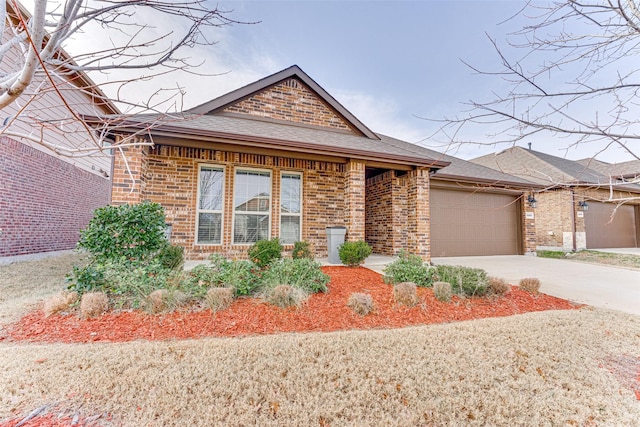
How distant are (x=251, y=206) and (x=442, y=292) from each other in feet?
16.9

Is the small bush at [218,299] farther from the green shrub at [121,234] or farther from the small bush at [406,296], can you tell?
the small bush at [406,296]

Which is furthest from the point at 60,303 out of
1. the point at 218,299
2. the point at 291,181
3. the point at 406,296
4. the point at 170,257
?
the point at 291,181

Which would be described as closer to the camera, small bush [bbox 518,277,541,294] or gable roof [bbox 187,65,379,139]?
small bush [bbox 518,277,541,294]

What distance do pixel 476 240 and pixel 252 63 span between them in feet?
30.7

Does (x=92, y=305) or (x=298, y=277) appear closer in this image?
(x=92, y=305)

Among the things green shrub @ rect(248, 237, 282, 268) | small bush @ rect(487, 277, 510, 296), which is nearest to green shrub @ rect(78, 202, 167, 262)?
green shrub @ rect(248, 237, 282, 268)

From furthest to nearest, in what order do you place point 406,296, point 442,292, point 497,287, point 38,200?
point 38,200 → point 497,287 → point 442,292 → point 406,296

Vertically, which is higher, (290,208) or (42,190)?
(42,190)

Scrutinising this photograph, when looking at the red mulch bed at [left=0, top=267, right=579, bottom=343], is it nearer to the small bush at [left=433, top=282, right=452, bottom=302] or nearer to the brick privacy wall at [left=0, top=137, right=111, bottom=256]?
the small bush at [left=433, top=282, right=452, bottom=302]

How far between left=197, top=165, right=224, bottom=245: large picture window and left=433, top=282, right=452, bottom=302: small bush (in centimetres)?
528

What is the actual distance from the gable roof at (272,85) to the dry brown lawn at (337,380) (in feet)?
21.5

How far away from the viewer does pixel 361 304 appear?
376 centimetres

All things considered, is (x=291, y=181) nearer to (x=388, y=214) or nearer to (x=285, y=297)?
(x=388, y=214)

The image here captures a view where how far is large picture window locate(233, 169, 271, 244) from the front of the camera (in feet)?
24.2
